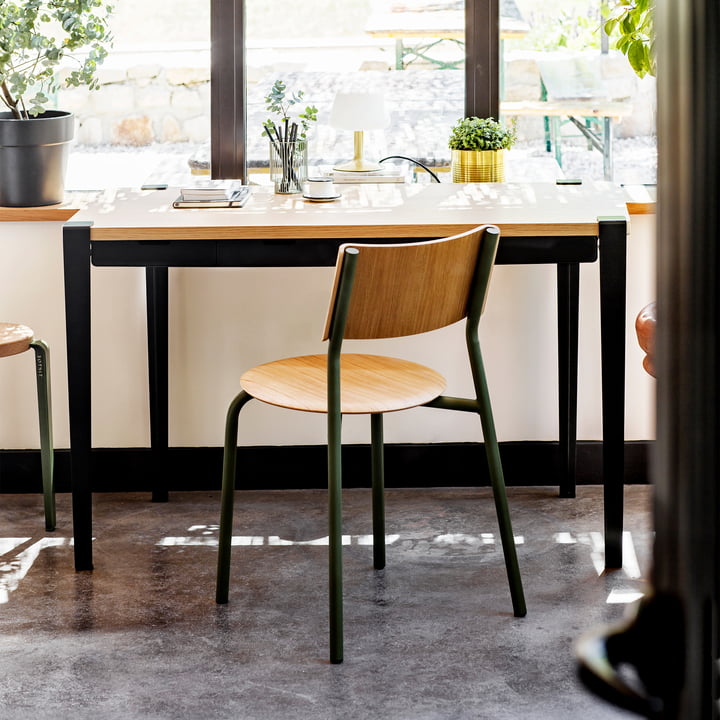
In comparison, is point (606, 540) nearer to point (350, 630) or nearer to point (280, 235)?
point (350, 630)

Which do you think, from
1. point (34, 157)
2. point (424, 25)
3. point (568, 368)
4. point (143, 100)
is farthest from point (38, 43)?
point (568, 368)

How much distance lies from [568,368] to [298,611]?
1.10 meters

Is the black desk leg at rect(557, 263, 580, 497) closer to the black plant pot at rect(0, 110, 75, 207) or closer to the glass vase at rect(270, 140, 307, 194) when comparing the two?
the glass vase at rect(270, 140, 307, 194)

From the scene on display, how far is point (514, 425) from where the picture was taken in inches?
125

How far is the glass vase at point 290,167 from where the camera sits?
9.68 feet

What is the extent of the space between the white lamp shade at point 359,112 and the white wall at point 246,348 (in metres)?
0.43

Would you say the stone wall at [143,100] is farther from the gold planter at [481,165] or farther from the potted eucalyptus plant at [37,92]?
the gold planter at [481,165]

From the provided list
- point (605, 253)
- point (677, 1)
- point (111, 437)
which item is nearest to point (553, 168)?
point (605, 253)

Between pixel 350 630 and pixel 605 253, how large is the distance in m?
1.00

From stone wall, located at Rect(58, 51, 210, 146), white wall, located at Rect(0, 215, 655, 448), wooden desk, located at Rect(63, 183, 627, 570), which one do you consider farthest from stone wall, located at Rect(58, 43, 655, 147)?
wooden desk, located at Rect(63, 183, 627, 570)

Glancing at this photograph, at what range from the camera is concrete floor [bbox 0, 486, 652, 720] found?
1.97 meters

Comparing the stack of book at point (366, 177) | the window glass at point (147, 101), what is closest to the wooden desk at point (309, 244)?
the stack of book at point (366, 177)

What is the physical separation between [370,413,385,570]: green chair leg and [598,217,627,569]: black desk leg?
0.52 m

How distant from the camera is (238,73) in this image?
3232mm
